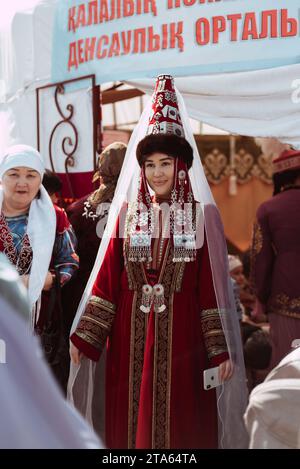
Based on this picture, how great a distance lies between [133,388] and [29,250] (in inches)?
33.3

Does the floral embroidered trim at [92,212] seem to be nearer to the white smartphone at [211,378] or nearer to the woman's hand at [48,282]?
the woman's hand at [48,282]

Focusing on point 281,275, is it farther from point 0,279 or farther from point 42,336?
point 0,279

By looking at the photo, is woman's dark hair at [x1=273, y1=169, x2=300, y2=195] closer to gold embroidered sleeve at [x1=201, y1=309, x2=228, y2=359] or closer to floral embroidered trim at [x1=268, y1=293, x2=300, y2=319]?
floral embroidered trim at [x1=268, y1=293, x2=300, y2=319]

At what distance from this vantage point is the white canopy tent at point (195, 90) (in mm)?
4500

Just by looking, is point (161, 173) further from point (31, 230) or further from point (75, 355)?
point (75, 355)

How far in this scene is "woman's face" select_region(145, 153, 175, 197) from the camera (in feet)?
12.6

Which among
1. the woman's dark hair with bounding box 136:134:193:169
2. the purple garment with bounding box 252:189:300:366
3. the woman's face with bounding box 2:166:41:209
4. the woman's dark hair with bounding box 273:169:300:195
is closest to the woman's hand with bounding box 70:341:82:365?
the woman's face with bounding box 2:166:41:209

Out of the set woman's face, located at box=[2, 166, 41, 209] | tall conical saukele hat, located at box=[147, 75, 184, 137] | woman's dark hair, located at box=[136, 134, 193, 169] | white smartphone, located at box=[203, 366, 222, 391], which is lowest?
white smartphone, located at box=[203, 366, 222, 391]

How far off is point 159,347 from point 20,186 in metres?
1.07

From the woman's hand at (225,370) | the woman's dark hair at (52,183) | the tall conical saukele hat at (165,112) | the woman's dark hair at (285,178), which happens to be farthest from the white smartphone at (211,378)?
the woman's dark hair at (52,183)

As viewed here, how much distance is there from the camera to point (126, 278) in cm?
387

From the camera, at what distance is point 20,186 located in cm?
414

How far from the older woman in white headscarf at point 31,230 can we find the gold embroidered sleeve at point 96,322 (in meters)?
0.31
